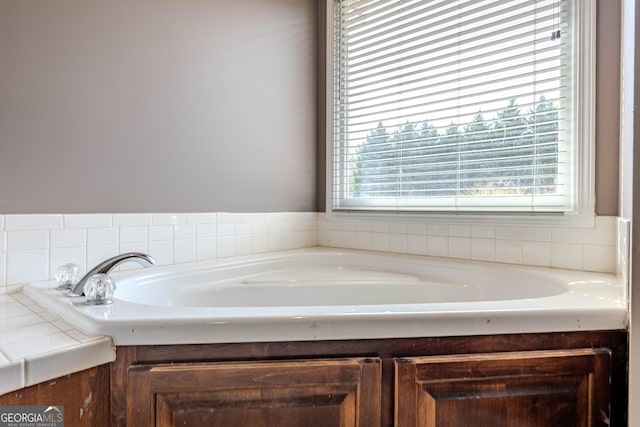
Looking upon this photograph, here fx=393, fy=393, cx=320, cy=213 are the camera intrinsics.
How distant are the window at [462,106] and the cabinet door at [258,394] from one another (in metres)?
1.07

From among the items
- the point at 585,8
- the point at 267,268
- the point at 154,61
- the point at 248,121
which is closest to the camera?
the point at 585,8

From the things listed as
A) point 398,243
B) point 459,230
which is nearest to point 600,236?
point 459,230

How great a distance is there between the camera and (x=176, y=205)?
159 cm

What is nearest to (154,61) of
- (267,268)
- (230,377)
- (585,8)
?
(267,268)

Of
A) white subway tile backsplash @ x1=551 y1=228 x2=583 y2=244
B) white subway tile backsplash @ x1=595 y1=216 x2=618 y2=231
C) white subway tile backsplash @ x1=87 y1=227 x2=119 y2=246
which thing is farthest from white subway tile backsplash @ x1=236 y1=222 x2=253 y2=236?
white subway tile backsplash @ x1=595 y1=216 x2=618 y2=231

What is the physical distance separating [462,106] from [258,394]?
1412mm

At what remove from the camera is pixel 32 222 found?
124 cm

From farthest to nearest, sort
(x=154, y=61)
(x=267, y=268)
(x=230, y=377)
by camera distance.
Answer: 1. (x=267, y=268)
2. (x=154, y=61)
3. (x=230, y=377)

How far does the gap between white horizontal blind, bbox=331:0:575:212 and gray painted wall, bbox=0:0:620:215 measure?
0.52 feet

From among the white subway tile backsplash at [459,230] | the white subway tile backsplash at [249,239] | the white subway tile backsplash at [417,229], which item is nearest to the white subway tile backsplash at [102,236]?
the white subway tile backsplash at [249,239]

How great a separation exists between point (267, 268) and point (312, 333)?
907mm

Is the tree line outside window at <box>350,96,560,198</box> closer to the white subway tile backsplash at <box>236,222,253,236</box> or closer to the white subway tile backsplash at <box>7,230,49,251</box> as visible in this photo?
the white subway tile backsplash at <box>236,222,253,236</box>

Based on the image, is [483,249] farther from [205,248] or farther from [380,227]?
[205,248]

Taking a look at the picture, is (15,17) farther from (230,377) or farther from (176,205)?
(230,377)
